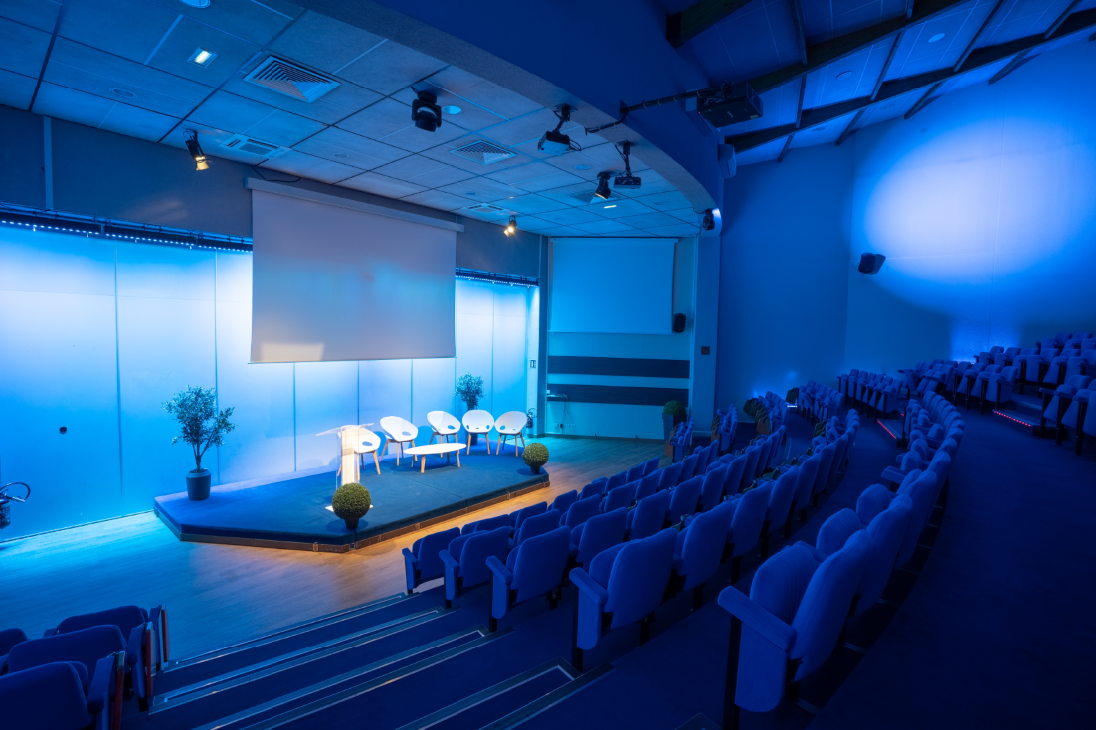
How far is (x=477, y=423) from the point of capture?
10.2 metres

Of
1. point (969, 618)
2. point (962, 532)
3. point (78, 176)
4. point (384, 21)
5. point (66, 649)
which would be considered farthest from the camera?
point (78, 176)

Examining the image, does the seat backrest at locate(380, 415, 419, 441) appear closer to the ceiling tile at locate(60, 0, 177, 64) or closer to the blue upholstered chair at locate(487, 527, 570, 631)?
the blue upholstered chair at locate(487, 527, 570, 631)

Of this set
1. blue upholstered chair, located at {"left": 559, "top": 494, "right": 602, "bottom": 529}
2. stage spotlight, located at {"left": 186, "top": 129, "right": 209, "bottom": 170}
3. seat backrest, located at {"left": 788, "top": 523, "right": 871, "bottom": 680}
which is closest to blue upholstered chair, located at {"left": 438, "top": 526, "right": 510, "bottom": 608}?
blue upholstered chair, located at {"left": 559, "top": 494, "right": 602, "bottom": 529}

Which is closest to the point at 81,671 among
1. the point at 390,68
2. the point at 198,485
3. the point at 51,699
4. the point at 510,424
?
the point at 51,699

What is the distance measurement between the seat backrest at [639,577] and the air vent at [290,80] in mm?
4549

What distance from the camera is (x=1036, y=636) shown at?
213 cm

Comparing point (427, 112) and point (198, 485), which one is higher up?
point (427, 112)

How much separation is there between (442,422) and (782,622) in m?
8.65

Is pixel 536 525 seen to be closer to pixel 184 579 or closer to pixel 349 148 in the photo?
pixel 184 579

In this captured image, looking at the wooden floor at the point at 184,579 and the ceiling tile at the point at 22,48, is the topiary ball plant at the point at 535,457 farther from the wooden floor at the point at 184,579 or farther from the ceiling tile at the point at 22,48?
the ceiling tile at the point at 22,48

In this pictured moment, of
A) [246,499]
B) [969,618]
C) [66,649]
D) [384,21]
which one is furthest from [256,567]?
[969,618]

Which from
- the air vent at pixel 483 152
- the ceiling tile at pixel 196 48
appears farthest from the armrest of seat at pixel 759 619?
the air vent at pixel 483 152

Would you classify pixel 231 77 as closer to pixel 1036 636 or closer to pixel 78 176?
pixel 78 176

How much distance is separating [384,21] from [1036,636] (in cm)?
452
